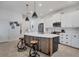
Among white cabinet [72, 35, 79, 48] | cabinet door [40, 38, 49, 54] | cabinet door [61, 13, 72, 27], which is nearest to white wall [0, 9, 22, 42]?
cabinet door [40, 38, 49, 54]

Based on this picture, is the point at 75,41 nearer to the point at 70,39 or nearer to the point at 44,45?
the point at 70,39

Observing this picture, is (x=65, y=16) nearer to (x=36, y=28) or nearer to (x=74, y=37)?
(x=74, y=37)

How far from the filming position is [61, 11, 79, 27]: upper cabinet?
5689mm

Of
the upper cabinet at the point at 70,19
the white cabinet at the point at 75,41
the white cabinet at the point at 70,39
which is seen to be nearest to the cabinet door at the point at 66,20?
the upper cabinet at the point at 70,19

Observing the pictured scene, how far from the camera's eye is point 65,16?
6.70 m

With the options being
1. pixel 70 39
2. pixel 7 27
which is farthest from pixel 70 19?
pixel 7 27

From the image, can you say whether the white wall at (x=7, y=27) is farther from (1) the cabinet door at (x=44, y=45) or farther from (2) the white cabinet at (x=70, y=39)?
(2) the white cabinet at (x=70, y=39)

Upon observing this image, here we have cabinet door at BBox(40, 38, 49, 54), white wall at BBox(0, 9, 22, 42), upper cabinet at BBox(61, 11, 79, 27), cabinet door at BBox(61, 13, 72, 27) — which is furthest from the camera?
white wall at BBox(0, 9, 22, 42)

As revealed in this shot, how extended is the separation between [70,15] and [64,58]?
382cm

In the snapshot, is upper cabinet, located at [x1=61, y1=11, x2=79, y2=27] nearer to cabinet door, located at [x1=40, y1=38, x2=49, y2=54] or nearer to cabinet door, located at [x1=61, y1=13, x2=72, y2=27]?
cabinet door, located at [x1=61, y1=13, x2=72, y2=27]

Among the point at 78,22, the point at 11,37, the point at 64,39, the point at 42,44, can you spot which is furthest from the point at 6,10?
the point at 78,22

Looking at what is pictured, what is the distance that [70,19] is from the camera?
6195 millimetres

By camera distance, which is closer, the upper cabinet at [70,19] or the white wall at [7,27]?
the upper cabinet at [70,19]

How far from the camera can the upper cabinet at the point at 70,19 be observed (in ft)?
18.7
